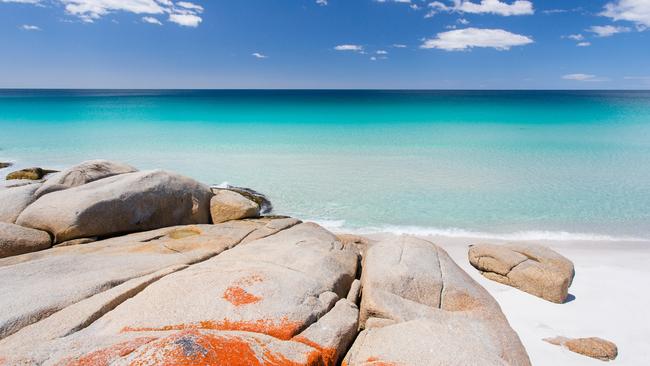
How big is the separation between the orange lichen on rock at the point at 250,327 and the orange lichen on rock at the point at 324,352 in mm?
143

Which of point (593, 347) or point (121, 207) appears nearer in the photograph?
point (593, 347)

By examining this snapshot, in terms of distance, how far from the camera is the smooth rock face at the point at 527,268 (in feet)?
24.7

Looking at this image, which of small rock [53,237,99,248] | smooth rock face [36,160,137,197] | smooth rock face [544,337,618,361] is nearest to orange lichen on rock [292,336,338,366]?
smooth rock face [544,337,618,361]

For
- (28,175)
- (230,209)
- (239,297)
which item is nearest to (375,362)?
(239,297)

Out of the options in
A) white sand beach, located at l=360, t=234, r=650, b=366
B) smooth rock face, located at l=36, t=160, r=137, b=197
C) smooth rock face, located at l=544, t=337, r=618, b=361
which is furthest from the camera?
smooth rock face, located at l=36, t=160, r=137, b=197

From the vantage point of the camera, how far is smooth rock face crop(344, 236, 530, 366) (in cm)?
406

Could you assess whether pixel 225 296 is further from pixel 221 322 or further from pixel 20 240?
pixel 20 240

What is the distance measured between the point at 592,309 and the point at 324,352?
6210 mm

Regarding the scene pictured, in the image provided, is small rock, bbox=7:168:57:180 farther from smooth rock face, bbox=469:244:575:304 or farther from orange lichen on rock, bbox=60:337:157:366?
smooth rock face, bbox=469:244:575:304

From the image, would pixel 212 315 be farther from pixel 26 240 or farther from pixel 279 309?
pixel 26 240

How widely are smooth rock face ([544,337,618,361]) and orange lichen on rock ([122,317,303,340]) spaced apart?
4.83m

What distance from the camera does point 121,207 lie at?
9.05 metres

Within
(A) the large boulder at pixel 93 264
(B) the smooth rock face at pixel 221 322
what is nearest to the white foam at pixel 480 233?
(A) the large boulder at pixel 93 264

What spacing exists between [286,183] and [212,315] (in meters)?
13.0
